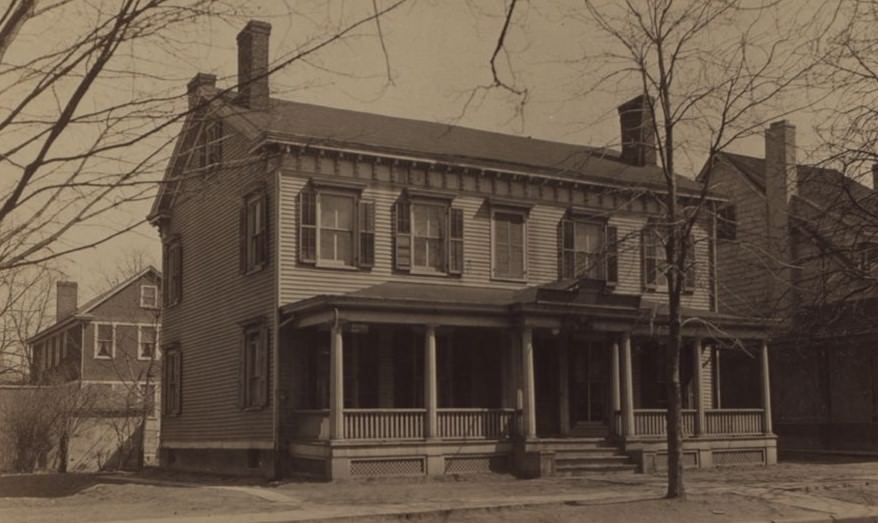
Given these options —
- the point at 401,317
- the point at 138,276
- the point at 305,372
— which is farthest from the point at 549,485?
the point at 138,276

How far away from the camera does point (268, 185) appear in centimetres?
2378

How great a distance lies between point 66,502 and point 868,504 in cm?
1500

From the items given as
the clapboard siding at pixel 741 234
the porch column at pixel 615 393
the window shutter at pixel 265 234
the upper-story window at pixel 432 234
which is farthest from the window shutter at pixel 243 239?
the clapboard siding at pixel 741 234

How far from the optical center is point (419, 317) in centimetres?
2234

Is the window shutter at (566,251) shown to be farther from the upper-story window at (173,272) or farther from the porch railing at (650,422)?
the upper-story window at (173,272)

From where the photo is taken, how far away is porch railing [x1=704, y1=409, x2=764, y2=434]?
86.5ft

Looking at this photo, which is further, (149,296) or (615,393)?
(149,296)

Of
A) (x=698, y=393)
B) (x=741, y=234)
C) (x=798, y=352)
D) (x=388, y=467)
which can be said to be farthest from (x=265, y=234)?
(x=741, y=234)

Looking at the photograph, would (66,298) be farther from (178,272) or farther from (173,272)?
(178,272)

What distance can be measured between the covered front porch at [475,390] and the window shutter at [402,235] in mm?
974

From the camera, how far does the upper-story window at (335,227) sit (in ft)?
77.0

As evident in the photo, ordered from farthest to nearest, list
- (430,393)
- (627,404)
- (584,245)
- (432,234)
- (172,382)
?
(172,382), (584,245), (432,234), (627,404), (430,393)

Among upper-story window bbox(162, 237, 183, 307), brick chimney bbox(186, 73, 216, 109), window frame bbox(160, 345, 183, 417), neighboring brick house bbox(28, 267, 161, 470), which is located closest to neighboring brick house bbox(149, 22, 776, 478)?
window frame bbox(160, 345, 183, 417)

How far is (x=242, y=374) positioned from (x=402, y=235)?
532cm
